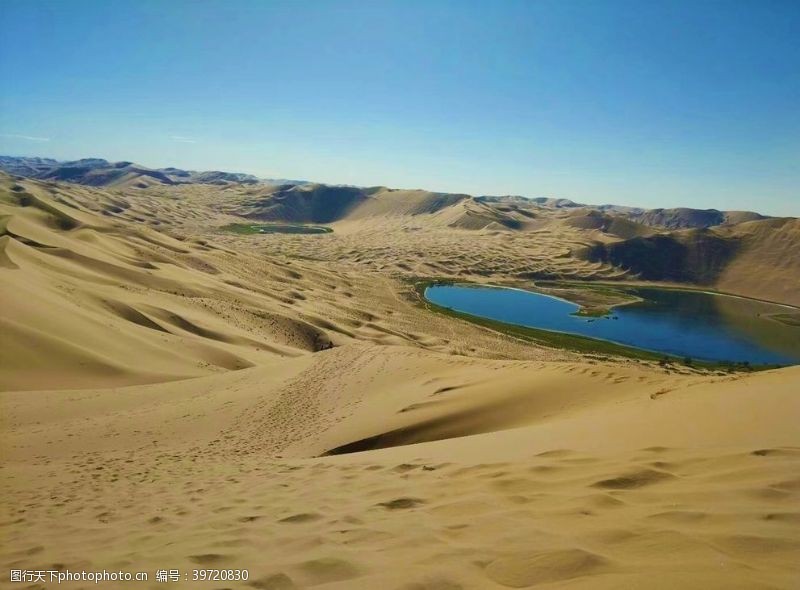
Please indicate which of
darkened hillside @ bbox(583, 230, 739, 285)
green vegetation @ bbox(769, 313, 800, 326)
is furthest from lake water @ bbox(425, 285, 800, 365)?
darkened hillside @ bbox(583, 230, 739, 285)

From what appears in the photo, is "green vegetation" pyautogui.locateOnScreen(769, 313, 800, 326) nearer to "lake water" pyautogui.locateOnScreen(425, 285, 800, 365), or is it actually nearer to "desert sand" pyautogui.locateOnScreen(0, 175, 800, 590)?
"lake water" pyautogui.locateOnScreen(425, 285, 800, 365)

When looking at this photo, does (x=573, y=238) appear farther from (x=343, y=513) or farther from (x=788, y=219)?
(x=343, y=513)

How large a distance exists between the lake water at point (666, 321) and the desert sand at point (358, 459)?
30.6 m

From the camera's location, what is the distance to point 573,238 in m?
102

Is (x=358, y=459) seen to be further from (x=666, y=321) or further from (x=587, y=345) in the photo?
(x=666, y=321)

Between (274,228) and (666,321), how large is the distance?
97.9m

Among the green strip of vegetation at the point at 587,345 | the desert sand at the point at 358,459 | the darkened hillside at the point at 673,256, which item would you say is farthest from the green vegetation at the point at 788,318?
the desert sand at the point at 358,459

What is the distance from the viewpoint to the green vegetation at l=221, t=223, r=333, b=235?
113 meters

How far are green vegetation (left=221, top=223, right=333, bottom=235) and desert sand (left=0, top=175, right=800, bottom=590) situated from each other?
89004 mm

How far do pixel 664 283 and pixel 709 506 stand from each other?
289 ft

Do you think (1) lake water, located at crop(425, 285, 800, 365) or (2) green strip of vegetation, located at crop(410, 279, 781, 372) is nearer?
(2) green strip of vegetation, located at crop(410, 279, 781, 372)

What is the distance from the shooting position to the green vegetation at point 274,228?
113 m

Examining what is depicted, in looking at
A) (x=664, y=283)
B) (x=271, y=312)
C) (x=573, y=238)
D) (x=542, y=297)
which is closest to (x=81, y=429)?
(x=271, y=312)

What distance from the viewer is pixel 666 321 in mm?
54844
